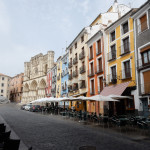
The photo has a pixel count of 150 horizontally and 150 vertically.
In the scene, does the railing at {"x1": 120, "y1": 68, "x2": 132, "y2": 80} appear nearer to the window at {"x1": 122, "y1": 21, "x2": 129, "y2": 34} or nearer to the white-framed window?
the white-framed window

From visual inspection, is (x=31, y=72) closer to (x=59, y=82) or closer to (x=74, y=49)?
(x=59, y=82)

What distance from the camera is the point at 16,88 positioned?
288ft

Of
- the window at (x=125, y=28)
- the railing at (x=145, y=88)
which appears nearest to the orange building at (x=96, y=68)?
the window at (x=125, y=28)

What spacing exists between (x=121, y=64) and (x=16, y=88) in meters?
77.5

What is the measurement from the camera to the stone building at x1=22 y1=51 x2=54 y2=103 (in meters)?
64.0

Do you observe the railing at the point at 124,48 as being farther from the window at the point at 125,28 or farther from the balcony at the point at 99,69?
the balcony at the point at 99,69

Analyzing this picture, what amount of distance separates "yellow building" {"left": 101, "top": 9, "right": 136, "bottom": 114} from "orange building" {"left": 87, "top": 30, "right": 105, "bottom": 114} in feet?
4.01

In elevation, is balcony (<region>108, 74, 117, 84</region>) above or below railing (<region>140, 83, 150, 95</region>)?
above

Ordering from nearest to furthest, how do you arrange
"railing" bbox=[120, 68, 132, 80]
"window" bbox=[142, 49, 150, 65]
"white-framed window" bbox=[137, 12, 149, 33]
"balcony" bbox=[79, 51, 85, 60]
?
"window" bbox=[142, 49, 150, 65] → "white-framed window" bbox=[137, 12, 149, 33] → "railing" bbox=[120, 68, 132, 80] → "balcony" bbox=[79, 51, 85, 60]

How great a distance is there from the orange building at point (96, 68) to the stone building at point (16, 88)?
63.8 metres

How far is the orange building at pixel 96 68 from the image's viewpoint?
2323 cm

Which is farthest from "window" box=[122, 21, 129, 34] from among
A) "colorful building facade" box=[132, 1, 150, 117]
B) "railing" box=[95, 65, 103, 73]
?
"railing" box=[95, 65, 103, 73]

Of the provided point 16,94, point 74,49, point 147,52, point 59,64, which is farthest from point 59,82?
point 16,94

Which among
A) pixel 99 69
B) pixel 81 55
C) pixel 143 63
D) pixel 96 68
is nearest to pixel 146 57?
pixel 143 63
